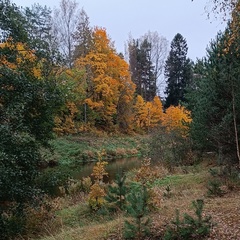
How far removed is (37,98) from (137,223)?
409cm

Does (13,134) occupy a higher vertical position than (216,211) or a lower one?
higher

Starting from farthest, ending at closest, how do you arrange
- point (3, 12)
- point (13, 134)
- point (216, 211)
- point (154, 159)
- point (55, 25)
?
point (55, 25) → point (154, 159) → point (3, 12) → point (13, 134) → point (216, 211)

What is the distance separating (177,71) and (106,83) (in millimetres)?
17328

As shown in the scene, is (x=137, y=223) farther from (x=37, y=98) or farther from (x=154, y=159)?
(x=154, y=159)

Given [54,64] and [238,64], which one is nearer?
[54,64]

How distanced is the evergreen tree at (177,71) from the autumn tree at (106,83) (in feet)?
35.0

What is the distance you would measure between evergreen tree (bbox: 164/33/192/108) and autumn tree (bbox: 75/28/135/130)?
10657mm

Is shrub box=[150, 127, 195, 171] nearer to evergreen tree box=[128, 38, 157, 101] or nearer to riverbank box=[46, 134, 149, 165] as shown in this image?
riverbank box=[46, 134, 149, 165]

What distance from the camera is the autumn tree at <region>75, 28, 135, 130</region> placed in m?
30.9

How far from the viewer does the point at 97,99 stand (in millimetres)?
32250

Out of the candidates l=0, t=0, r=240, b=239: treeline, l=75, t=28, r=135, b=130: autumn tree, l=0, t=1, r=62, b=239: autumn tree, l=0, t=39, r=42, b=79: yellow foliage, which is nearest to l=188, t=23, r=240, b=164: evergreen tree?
l=0, t=0, r=240, b=239: treeline

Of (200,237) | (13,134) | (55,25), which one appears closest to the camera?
Result: (200,237)

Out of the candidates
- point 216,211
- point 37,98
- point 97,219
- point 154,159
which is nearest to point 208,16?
point 216,211

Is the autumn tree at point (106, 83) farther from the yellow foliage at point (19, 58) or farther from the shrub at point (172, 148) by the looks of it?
the yellow foliage at point (19, 58)
